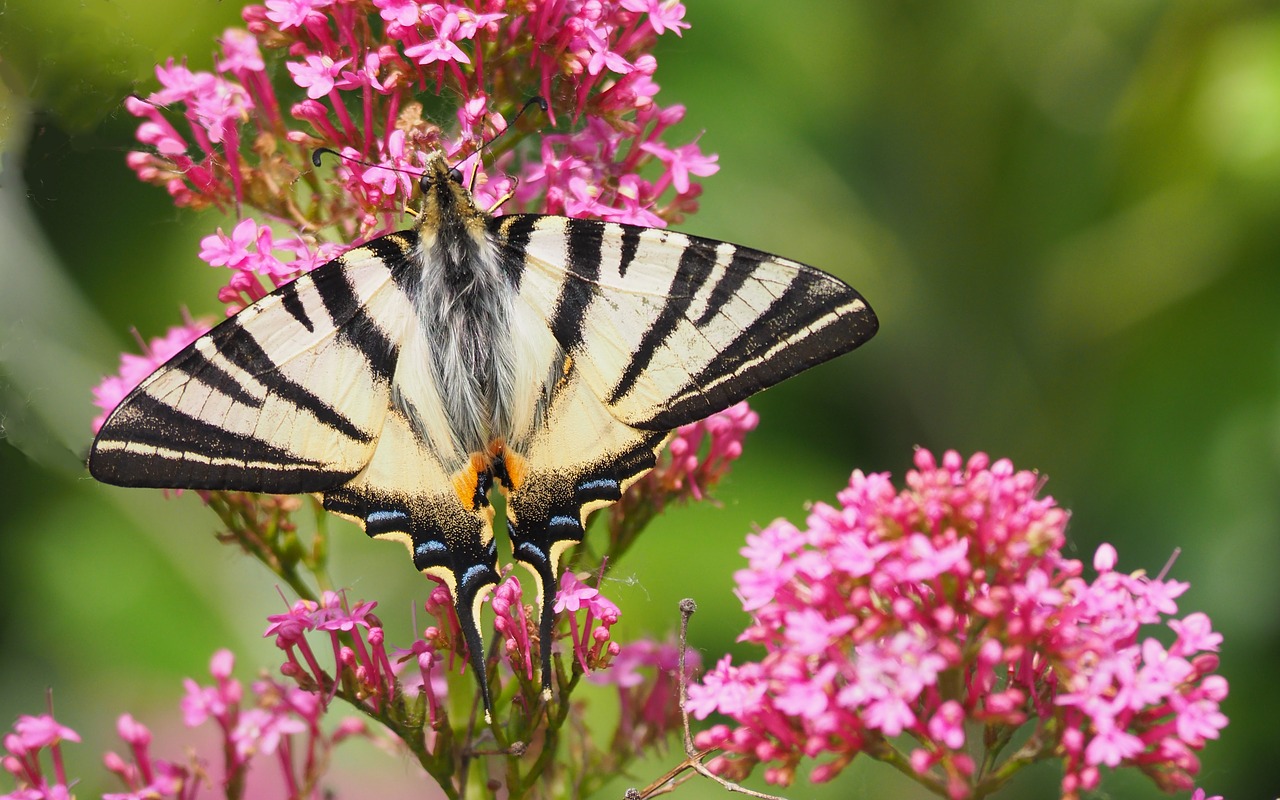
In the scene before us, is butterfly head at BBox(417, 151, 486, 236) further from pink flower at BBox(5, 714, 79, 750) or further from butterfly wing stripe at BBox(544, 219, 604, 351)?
pink flower at BBox(5, 714, 79, 750)

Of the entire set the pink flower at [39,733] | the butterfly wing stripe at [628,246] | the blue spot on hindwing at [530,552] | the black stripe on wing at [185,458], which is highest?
the butterfly wing stripe at [628,246]

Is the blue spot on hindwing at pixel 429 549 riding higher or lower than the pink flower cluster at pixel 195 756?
higher

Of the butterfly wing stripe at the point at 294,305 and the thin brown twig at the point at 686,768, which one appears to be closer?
the thin brown twig at the point at 686,768

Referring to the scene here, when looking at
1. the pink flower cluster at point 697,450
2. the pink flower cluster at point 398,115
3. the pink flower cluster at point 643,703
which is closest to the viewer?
the pink flower cluster at point 398,115

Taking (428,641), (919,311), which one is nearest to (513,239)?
(428,641)

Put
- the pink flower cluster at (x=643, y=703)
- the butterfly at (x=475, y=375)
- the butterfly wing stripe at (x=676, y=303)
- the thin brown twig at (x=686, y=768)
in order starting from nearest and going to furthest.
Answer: the thin brown twig at (x=686, y=768) → the butterfly at (x=475, y=375) → the butterfly wing stripe at (x=676, y=303) → the pink flower cluster at (x=643, y=703)

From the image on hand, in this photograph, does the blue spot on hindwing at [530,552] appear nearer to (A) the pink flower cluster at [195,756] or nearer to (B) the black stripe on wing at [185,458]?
(B) the black stripe on wing at [185,458]

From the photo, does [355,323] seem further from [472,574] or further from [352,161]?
[472,574]

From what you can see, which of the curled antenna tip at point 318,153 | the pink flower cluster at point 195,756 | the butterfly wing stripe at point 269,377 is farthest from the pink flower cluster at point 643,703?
the curled antenna tip at point 318,153
